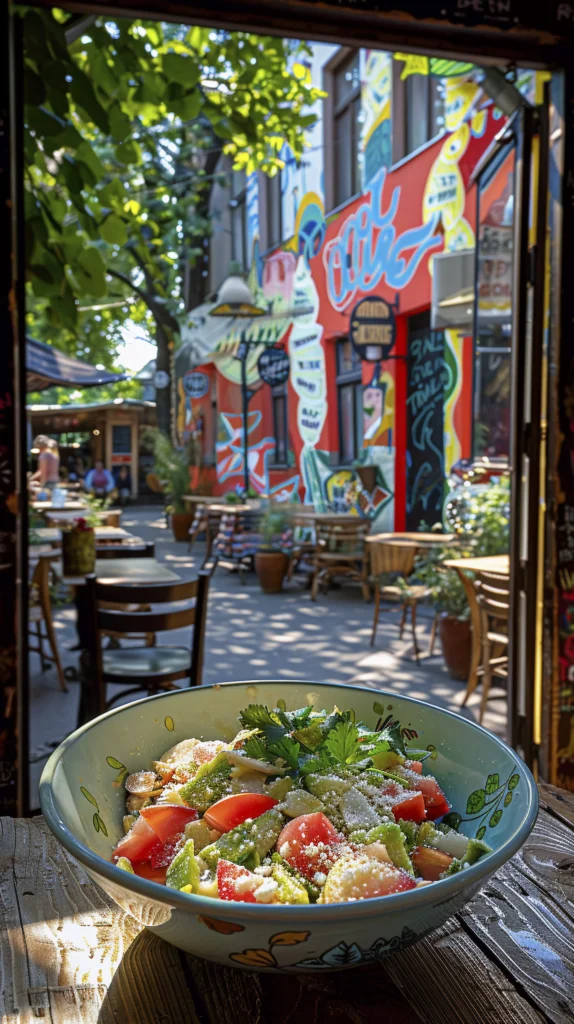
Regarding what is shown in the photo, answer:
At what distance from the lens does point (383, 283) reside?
9.43m

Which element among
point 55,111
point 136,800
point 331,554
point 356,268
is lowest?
point 331,554

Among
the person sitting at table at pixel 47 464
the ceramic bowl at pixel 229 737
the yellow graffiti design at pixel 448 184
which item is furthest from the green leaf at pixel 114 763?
the person sitting at table at pixel 47 464

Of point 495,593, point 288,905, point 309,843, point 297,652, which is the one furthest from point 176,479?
point 288,905

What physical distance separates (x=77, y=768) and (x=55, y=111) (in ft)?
8.43

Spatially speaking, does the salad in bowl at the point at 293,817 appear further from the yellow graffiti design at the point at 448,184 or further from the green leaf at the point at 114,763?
the yellow graffiti design at the point at 448,184

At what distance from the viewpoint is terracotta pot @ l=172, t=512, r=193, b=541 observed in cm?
1385

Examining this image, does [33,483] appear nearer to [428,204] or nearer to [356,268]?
[356,268]

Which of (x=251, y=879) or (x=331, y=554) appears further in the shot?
(x=331, y=554)

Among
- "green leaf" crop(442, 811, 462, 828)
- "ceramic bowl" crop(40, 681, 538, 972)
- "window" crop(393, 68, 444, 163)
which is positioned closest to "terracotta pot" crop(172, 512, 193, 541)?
"window" crop(393, 68, 444, 163)

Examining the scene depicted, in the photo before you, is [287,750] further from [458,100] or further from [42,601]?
[458,100]

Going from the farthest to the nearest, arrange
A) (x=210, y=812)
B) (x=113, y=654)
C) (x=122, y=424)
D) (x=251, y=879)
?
(x=122, y=424) → (x=113, y=654) → (x=210, y=812) → (x=251, y=879)

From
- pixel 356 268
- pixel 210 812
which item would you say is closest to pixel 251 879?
pixel 210 812

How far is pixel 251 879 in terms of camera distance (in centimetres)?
68

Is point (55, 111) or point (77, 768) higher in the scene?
point (55, 111)
